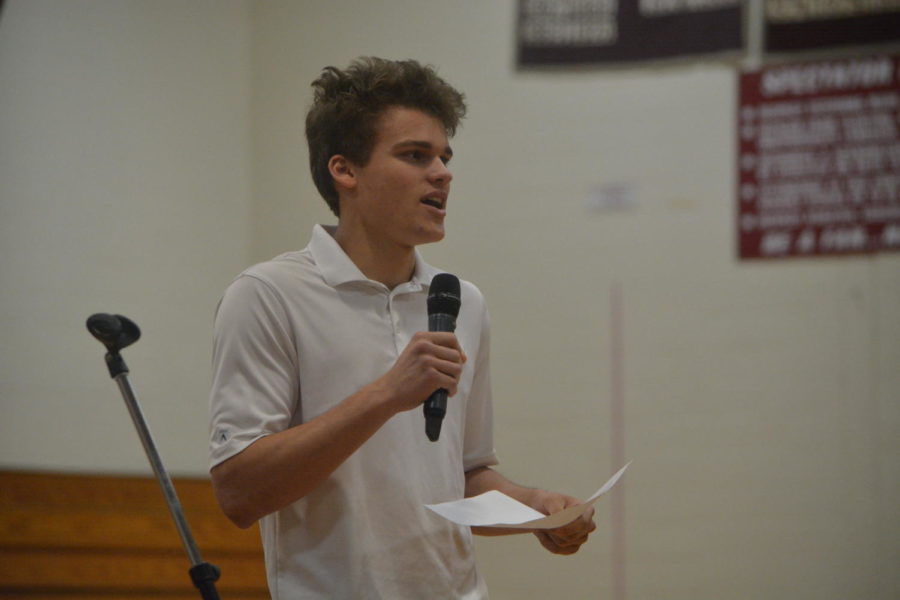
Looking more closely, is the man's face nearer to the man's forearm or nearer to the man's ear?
the man's ear

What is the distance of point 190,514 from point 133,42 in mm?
1961

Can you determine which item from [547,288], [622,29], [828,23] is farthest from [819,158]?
[547,288]

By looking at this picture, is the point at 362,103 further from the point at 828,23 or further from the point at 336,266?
the point at 828,23

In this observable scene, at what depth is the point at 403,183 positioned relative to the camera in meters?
1.81

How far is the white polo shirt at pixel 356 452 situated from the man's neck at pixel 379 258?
34mm

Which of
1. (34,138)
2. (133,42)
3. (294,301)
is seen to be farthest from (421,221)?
(133,42)

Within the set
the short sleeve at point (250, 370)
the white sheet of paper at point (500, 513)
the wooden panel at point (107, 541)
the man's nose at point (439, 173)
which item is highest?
the man's nose at point (439, 173)

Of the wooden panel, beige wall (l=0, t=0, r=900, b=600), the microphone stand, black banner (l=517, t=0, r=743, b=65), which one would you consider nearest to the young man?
the microphone stand

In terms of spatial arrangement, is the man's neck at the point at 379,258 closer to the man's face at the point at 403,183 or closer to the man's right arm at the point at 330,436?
the man's face at the point at 403,183

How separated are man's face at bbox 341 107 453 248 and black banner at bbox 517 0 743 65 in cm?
237

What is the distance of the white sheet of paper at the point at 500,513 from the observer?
1583 millimetres

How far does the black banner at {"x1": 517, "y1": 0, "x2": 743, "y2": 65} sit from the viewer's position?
390cm

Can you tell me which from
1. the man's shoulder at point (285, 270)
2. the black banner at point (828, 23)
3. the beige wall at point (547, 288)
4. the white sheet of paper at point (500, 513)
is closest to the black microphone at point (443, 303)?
the white sheet of paper at point (500, 513)

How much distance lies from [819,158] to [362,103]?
241 centimetres
